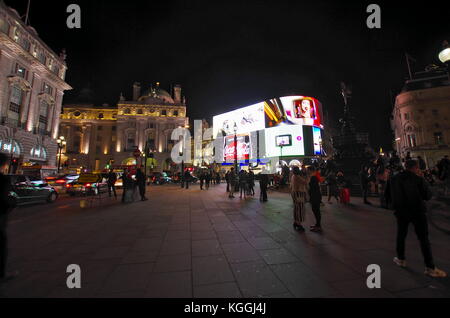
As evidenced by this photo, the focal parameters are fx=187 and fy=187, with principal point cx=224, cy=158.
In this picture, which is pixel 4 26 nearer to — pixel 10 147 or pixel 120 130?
pixel 10 147

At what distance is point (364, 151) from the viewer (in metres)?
13.1

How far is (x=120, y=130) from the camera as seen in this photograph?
54.1m

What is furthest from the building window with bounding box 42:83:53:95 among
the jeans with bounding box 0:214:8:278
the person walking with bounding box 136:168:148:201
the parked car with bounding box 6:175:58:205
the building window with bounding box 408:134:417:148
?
the building window with bounding box 408:134:417:148

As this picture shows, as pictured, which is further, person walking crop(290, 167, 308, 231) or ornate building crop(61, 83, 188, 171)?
ornate building crop(61, 83, 188, 171)

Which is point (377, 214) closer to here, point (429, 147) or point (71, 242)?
point (71, 242)

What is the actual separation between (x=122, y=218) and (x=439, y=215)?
11.3m

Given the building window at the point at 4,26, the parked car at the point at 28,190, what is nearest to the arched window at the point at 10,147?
the building window at the point at 4,26

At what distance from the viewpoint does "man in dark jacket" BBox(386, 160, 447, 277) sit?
2986 millimetres

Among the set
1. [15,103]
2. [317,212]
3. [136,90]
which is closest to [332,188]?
[317,212]

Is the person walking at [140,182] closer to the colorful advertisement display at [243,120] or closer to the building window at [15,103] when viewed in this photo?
the building window at [15,103]

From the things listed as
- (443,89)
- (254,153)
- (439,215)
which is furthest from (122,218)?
(443,89)

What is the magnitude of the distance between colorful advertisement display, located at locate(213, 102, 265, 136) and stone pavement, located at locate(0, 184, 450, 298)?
1768 inches

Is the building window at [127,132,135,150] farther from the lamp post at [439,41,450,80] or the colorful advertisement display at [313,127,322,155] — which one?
the lamp post at [439,41,450,80]

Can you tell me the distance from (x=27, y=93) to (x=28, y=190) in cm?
3043
